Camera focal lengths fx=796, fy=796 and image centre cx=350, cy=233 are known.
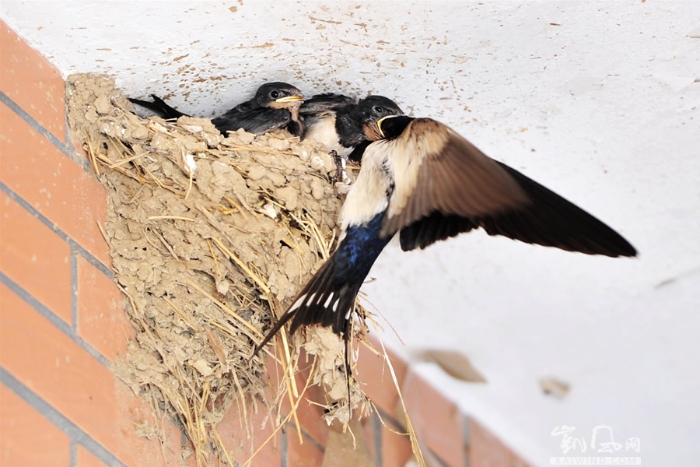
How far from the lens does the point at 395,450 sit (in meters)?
2.26

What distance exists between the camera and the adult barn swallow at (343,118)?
1.90m

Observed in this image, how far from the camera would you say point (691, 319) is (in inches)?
86.0

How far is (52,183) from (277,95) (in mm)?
601

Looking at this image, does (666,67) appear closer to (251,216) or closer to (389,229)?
(389,229)

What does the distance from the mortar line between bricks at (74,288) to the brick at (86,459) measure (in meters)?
0.21

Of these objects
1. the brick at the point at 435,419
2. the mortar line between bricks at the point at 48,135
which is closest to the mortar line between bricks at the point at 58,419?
the mortar line between bricks at the point at 48,135

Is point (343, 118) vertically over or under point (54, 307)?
over

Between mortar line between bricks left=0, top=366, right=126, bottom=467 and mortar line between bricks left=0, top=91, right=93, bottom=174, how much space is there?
19.5 inches

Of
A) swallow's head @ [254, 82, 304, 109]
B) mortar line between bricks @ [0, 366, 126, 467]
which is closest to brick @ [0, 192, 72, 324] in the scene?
mortar line between bricks @ [0, 366, 126, 467]

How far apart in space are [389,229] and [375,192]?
16 centimetres

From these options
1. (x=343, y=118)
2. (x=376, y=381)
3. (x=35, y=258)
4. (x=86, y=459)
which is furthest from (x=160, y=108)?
(x=376, y=381)

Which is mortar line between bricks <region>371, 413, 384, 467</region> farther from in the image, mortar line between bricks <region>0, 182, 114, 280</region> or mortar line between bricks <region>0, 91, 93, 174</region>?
mortar line between bricks <region>0, 91, 93, 174</region>

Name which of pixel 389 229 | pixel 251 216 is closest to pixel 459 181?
pixel 389 229

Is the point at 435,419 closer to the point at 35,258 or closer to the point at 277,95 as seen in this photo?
the point at 277,95
